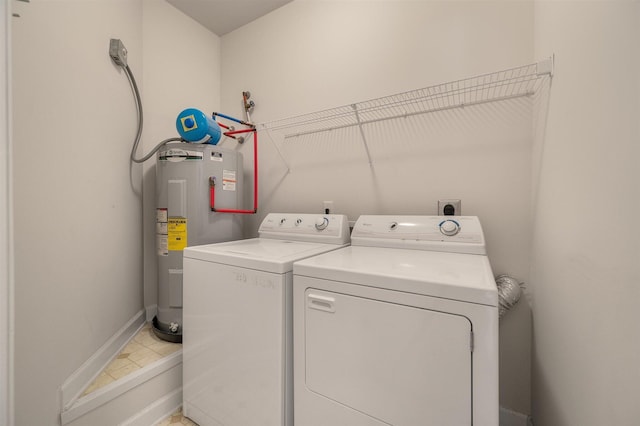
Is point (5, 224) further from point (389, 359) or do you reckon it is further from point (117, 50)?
point (117, 50)

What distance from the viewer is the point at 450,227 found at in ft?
4.15

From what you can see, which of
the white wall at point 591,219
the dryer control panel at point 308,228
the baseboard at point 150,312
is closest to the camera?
the white wall at point 591,219

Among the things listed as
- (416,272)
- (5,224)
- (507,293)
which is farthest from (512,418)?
(5,224)

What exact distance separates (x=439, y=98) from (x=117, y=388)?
7.36 feet

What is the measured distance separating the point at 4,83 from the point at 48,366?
108 cm

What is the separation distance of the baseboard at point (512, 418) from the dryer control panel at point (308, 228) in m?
1.19

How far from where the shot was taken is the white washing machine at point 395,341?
2.26 ft

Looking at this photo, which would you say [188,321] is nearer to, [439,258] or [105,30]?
[439,258]

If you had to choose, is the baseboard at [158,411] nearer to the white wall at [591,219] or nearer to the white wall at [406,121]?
the white wall at [406,121]

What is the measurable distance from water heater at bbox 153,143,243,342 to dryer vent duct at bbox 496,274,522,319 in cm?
168

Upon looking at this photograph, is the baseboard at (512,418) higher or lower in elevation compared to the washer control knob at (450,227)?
lower

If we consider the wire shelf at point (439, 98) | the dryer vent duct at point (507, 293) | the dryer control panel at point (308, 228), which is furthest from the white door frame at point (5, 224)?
the dryer vent duct at point (507, 293)

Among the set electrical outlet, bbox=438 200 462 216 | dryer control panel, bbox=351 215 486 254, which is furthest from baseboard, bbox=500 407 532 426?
electrical outlet, bbox=438 200 462 216

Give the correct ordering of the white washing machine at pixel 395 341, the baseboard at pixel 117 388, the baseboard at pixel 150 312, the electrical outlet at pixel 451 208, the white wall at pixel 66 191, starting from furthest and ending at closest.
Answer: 1. the baseboard at pixel 150 312
2. the electrical outlet at pixel 451 208
3. the baseboard at pixel 117 388
4. the white wall at pixel 66 191
5. the white washing machine at pixel 395 341
